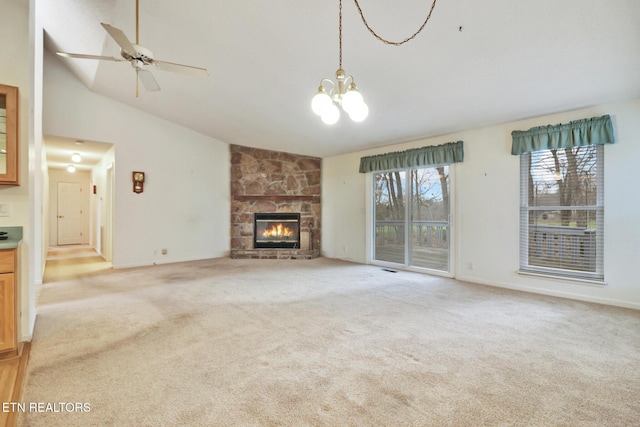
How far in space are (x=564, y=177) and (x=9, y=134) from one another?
5.92m

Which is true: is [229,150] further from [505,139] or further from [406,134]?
[505,139]

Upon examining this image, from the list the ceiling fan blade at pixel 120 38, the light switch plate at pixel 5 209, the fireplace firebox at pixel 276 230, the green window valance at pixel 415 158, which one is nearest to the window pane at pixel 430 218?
the green window valance at pixel 415 158

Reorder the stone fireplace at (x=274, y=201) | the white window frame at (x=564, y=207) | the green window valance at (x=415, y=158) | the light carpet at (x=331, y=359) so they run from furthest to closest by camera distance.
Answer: the stone fireplace at (x=274, y=201)
the green window valance at (x=415, y=158)
the white window frame at (x=564, y=207)
the light carpet at (x=331, y=359)

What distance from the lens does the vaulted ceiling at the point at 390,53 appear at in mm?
2588

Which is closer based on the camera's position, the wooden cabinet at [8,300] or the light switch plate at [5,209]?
the wooden cabinet at [8,300]

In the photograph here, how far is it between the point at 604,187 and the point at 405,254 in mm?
2959

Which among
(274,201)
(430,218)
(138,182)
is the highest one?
(138,182)

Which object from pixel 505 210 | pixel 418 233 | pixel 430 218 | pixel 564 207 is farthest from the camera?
pixel 418 233

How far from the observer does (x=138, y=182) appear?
5.80m

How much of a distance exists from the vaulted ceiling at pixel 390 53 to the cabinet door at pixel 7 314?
283 cm

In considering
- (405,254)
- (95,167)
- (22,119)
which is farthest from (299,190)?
(95,167)

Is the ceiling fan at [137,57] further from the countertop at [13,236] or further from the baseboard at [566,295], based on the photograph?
the baseboard at [566,295]

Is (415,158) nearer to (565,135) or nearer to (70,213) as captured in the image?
(565,135)

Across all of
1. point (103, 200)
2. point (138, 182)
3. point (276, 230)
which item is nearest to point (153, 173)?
point (138, 182)
